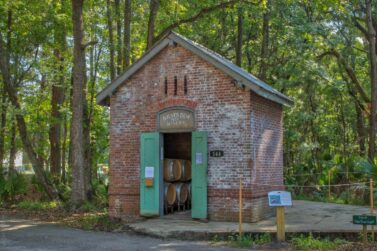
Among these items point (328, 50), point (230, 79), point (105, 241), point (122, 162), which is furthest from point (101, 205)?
point (328, 50)

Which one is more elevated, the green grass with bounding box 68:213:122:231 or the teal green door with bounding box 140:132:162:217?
the teal green door with bounding box 140:132:162:217

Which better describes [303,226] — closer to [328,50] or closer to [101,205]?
[101,205]

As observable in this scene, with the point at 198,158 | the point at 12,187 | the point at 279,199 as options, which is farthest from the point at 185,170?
the point at 12,187

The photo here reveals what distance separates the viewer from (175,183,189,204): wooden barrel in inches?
592

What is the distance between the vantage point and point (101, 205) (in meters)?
18.0

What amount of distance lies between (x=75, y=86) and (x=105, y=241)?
7297 mm

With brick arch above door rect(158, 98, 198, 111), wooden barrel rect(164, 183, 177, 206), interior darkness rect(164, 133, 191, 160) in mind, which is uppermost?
brick arch above door rect(158, 98, 198, 111)

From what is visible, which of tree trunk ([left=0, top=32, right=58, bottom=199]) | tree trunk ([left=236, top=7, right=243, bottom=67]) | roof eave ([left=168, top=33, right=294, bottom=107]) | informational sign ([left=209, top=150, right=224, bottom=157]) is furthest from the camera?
tree trunk ([left=236, top=7, right=243, bottom=67])

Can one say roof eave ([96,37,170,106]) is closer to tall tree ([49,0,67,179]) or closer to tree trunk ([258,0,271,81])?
tall tree ([49,0,67,179])

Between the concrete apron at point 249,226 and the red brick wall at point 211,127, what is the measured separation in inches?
27.5

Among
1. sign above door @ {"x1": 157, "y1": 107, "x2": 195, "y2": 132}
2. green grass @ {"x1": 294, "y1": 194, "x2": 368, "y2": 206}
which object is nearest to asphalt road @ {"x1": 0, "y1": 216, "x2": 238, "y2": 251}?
sign above door @ {"x1": 157, "y1": 107, "x2": 195, "y2": 132}

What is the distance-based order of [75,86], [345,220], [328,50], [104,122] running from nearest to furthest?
[345,220]
[75,86]
[328,50]
[104,122]

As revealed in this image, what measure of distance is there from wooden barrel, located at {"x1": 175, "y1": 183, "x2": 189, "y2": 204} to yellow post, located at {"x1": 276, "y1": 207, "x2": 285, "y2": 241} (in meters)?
4.90

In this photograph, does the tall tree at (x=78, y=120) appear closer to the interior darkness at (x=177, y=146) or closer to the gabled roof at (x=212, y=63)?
the gabled roof at (x=212, y=63)
